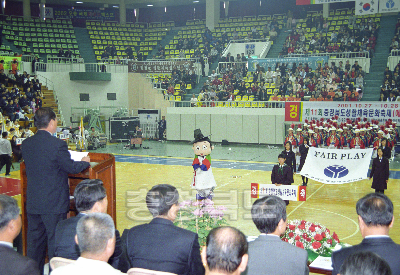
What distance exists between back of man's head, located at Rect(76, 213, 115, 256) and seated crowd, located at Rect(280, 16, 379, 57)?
990 inches

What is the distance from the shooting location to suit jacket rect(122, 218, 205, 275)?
9.92 ft

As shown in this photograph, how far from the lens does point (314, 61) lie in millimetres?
24969

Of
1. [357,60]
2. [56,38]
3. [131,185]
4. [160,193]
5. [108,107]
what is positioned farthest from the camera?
[56,38]

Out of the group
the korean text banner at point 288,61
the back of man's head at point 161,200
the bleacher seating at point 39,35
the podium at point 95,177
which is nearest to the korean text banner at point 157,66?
the korean text banner at point 288,61

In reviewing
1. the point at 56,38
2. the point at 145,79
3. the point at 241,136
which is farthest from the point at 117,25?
the point at 241,136

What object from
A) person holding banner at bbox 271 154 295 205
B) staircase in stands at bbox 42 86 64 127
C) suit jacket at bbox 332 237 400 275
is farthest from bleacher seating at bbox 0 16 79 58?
suit jacket at bbox 332 237 400 275

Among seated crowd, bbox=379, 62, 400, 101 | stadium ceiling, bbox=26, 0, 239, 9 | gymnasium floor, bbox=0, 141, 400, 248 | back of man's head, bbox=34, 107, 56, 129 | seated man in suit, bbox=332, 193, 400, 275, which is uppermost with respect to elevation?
stadium ceiling, bbox=26, 0, 239, 9

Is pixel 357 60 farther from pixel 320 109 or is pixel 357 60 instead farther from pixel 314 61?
pixel 320 109

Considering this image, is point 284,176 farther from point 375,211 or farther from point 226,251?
point 226,251

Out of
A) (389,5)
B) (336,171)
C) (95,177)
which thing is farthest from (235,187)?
(389,5)

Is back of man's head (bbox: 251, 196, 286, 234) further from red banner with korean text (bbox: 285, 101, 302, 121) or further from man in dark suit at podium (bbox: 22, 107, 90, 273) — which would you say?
red banner with korean text (bbox: 285, 101, 302, 121)

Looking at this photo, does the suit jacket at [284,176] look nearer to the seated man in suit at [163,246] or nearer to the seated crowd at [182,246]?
the seated crowd at [182,246]

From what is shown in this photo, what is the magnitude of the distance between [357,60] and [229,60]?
8.87m

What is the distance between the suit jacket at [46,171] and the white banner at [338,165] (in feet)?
30.3
